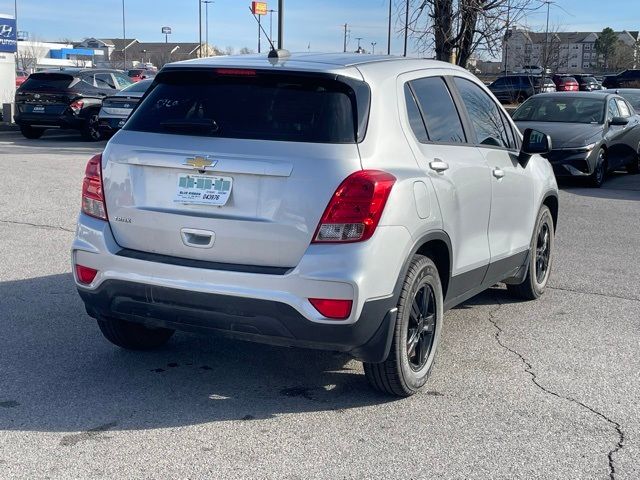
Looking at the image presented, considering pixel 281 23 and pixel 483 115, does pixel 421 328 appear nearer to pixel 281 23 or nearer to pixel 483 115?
pixel 483 115

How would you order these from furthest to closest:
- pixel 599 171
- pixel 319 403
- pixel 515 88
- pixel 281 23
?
pixel 515 88 < pixel 281 23 < pixel 599 171 < pixel 319 403

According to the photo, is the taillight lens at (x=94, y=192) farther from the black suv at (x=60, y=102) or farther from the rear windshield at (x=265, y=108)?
the black suv at (x=60, y=102)

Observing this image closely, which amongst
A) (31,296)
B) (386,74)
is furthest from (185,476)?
(31,296)

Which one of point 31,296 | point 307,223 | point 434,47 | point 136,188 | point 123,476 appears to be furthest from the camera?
point 434,47

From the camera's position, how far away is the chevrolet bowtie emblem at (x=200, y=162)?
425 centimetres

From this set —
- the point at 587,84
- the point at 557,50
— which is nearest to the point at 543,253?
the point at 557,50

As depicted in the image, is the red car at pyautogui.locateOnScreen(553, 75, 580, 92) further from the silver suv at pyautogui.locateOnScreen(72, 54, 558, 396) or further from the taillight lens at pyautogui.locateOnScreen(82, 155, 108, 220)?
the taillight lens at pyautogui.locateOnScreen(82, 155, 108, 220)

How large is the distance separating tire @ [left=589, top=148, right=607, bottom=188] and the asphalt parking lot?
25.4 feet

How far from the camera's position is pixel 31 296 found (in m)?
6.61

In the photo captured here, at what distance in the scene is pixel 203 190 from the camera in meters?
4.30

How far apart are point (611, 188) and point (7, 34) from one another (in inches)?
749

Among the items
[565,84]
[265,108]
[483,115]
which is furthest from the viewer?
[565,84]

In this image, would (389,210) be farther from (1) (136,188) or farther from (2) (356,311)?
(1) (136,188)

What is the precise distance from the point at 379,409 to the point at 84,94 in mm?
18395
